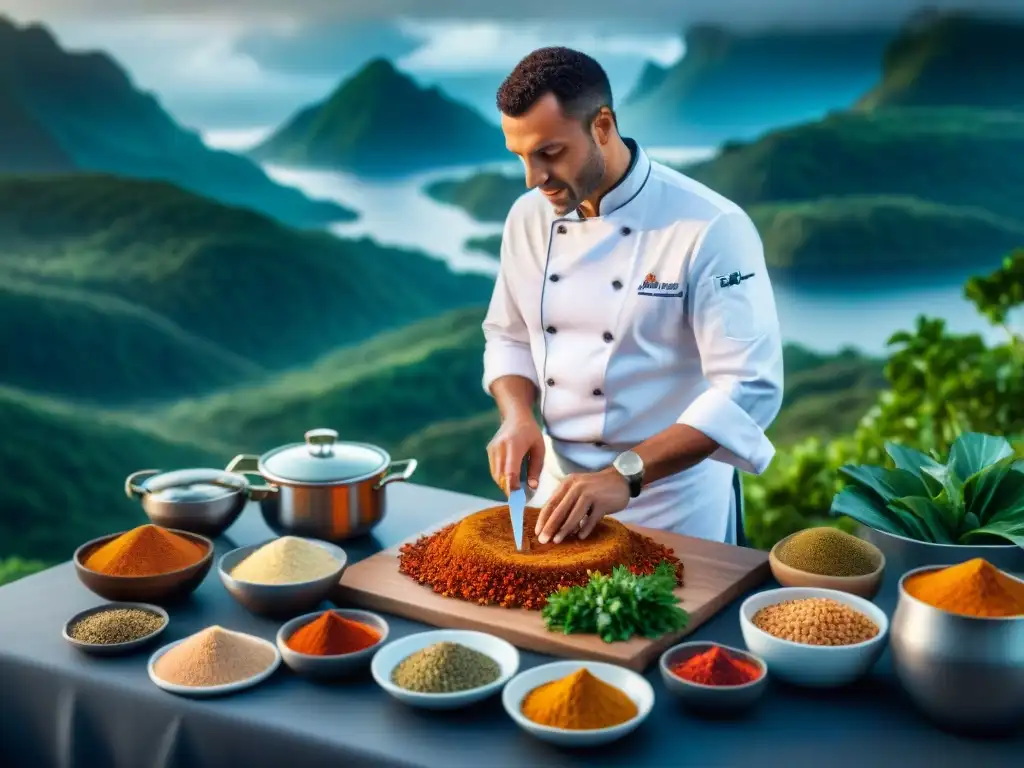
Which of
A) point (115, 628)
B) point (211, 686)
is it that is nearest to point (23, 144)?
point (115, 628)

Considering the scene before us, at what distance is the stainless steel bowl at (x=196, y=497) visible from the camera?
229cm

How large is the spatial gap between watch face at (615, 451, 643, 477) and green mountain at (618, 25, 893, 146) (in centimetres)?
402

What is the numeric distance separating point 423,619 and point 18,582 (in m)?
0.83

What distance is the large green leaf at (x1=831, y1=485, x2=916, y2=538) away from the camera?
6.55ft

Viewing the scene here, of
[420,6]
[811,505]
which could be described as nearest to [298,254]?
[420,6]

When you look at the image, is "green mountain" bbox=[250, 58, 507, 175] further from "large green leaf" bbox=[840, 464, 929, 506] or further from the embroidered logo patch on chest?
"large green leaf" bbox=[840, 464, 929, 506]

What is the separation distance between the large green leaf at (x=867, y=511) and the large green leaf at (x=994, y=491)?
0.41ft

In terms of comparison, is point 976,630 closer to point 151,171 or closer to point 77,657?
point 77,657

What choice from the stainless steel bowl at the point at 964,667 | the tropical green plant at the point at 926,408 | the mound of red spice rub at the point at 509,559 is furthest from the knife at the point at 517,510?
the tropical green plant at the point at 926,408

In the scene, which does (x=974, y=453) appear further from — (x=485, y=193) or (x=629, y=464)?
(x=485, y=193)

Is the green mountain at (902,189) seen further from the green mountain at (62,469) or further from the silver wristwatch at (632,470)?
the silver wristwatch at (632,470)

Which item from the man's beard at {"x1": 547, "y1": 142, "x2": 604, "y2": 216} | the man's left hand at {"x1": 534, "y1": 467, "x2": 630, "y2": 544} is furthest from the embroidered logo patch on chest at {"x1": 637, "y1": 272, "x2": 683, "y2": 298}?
the man's left hand at {"x1": 534, "y1": 467, "x2": 630, "y2": 544}

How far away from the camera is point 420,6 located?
6.00 meters

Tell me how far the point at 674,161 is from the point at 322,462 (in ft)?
14.0
